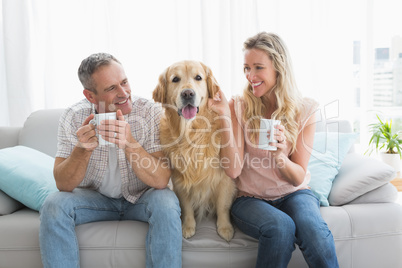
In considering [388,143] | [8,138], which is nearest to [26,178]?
[8,138]

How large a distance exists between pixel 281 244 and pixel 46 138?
5.37 ft

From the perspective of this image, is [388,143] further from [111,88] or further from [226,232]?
[111,88]

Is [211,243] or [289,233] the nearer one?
[289,233]

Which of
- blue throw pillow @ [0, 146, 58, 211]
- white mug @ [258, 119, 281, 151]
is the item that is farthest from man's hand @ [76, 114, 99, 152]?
white mug @ [258, 119, 281, 151]

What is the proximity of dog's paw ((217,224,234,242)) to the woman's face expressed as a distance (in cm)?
66

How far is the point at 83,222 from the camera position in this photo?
1654mm

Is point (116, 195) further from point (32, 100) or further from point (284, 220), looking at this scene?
point (32, 100)

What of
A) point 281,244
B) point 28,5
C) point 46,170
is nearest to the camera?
point 281,244

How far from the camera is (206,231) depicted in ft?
5.65

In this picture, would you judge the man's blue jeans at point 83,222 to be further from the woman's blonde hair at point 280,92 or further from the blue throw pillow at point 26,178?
the woman's blonde hair at point 280,92

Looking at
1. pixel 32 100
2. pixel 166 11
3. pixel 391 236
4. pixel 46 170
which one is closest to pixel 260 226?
pixel 391 236

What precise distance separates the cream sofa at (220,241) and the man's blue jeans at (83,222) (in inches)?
2.6

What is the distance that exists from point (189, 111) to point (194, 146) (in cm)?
19

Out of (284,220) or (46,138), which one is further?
(46,138)
